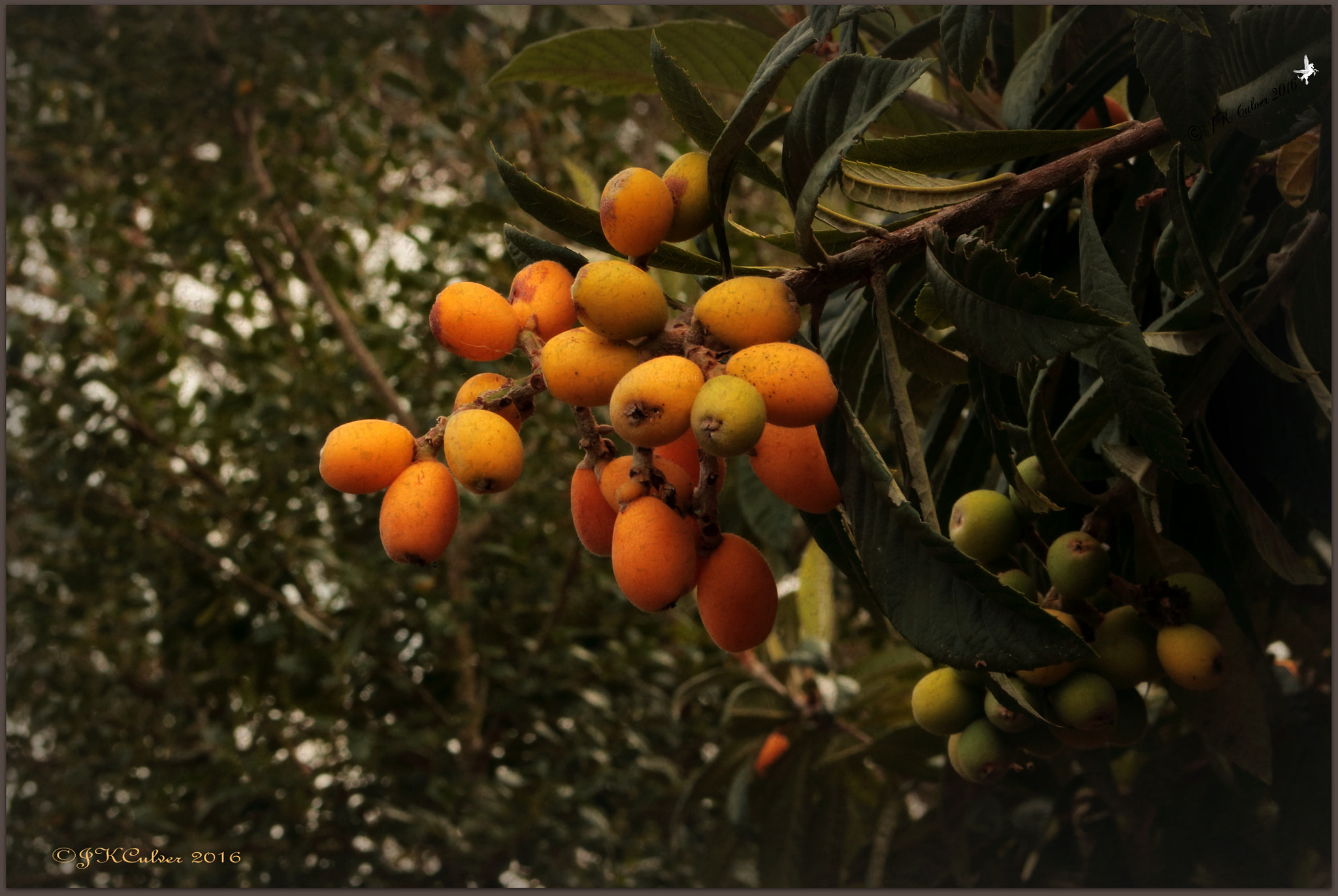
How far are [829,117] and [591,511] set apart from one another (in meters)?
0.25

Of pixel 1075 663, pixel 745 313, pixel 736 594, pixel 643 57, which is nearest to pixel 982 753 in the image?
pixel 1075 663

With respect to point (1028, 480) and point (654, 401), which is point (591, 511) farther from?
point (1028, 480)

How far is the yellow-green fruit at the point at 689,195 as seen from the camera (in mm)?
545

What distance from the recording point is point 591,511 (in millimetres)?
582

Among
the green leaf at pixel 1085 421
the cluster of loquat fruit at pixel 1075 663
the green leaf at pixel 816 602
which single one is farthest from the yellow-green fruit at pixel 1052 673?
the green leaf at pixel 816 602

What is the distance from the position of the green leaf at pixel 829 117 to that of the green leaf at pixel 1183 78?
0.21 metres

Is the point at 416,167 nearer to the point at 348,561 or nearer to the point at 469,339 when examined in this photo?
the point at 348,561

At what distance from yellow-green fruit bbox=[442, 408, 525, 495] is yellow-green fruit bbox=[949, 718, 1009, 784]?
48 cm

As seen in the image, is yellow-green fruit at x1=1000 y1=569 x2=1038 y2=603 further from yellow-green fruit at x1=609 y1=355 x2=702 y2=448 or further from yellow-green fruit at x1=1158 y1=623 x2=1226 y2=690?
yellow-green fruit at x1=609 y1=355 x2=702 y2=448

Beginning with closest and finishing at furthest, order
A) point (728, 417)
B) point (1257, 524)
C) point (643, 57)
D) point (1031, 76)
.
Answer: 1. point (728, 417)
2. point (1257, 524)
3. point (1031, 76)
4. point (643, 57)

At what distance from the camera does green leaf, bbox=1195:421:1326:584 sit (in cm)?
74

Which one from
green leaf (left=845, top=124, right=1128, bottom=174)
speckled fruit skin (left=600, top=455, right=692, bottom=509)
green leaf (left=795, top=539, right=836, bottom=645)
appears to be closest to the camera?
speckled fruit skin (left=600, top=455, right=692, bottom=509)

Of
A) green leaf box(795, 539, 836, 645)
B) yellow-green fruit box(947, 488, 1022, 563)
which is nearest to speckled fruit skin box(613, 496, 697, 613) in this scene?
yellow-green fruit box(947, 488, 1022, 563)

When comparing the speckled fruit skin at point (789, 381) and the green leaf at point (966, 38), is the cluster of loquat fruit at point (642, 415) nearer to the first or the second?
the speckled fruit skin at point (789, 381)
